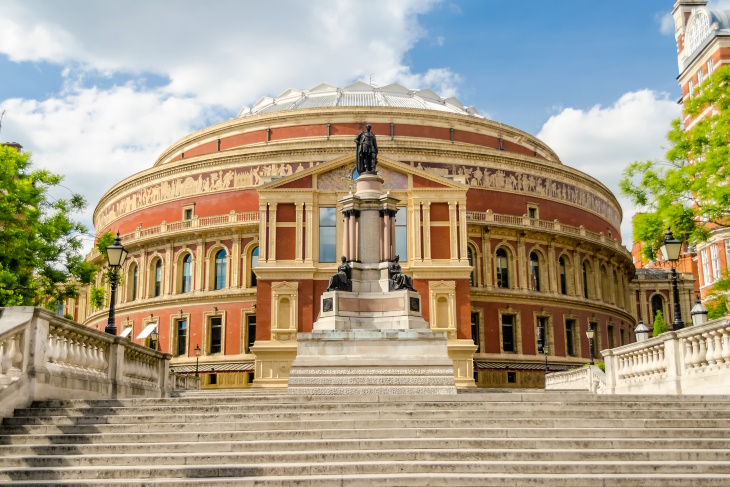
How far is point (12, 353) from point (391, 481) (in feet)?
24.2

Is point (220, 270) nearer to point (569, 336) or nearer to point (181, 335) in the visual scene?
point (181, 335)

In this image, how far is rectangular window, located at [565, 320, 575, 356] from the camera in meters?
52.3

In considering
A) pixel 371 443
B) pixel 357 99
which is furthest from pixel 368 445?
pixel 357 99

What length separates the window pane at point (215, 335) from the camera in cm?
4953

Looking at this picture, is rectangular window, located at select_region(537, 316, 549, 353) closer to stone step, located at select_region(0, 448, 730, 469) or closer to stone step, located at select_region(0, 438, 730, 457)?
stone step, located at select_region(0, 438, 730, 457)

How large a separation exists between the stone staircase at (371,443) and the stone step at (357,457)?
1 centimetres

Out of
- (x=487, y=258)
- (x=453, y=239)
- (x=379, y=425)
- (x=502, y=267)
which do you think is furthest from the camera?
(x=502, y=267)

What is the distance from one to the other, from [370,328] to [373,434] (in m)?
11.3

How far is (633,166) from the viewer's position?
29906 mm

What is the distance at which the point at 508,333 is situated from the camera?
50250 mm

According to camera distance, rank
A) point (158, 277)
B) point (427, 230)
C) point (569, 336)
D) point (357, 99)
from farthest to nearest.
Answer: point (357, 99)
point (158, 277)
point (569, 336)
point (427, 230)

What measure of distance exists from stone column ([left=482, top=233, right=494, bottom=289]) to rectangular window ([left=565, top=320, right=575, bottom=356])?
696 centimetres

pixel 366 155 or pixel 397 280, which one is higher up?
pixel 366 155

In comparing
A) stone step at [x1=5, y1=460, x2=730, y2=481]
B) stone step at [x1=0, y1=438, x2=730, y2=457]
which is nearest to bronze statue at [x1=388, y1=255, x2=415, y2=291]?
stone step at [x1=0, y1=438, x2=730, y2=457]
